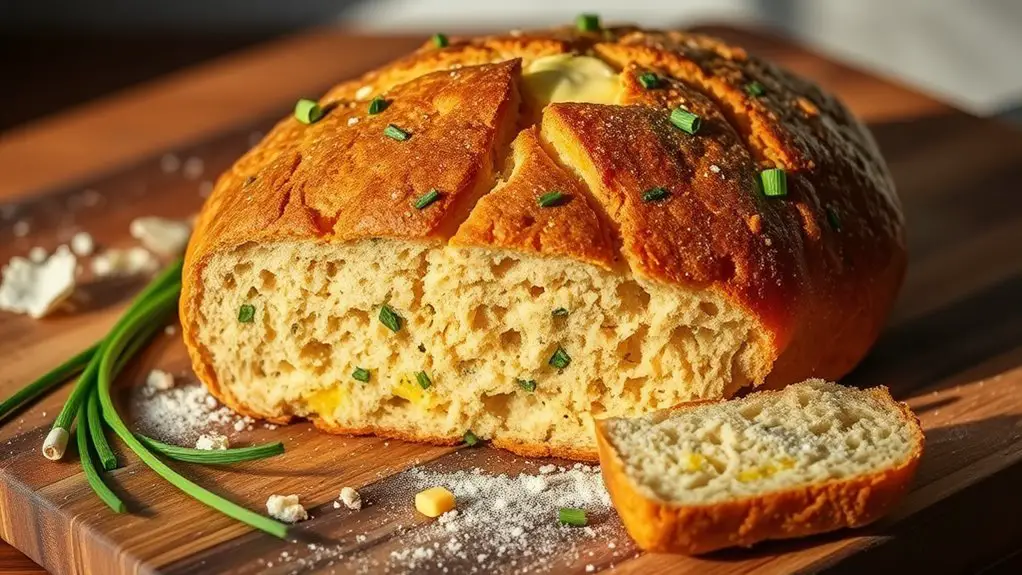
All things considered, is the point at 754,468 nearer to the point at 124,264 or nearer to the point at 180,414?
the point at 180,414

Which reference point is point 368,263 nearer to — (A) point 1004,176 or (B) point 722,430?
(B) point 722,430

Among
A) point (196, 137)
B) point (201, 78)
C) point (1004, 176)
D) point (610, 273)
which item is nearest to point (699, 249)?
point (610, 273)

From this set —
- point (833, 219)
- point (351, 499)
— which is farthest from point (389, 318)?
point (833, 219)

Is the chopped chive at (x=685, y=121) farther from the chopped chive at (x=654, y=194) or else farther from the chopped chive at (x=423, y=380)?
the chopped chive at (x=423, y=380)

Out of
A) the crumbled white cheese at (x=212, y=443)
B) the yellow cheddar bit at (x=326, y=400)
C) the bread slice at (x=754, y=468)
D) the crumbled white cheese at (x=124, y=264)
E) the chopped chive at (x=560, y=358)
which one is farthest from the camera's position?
the crumbled white cheese at (x=124, y=264)

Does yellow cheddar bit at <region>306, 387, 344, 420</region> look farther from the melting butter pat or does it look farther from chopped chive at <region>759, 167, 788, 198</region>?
chopped chive at <region>759, 167, 788, 198</region>

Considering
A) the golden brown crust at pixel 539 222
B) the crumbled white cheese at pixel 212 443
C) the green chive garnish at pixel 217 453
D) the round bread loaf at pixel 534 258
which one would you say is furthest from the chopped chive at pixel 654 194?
the crumbled white cheese at pixel 212 443

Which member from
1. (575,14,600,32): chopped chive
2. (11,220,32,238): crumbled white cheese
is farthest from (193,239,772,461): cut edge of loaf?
(11,220,32,238): crumbled white cheese
